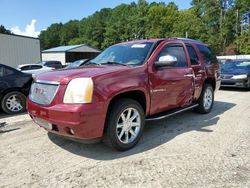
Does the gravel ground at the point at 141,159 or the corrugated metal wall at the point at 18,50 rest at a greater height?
the corrugated metal wall at the point at 18,50

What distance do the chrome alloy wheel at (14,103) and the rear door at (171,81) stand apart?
14.2ft

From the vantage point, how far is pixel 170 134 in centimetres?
517

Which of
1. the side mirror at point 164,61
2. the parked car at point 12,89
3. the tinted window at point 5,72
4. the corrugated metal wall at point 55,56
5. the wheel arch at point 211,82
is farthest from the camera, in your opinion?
the corrugated metal wall at point 55,56

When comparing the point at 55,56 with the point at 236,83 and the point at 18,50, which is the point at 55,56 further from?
the point at 236,83

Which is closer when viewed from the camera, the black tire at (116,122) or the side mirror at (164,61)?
the black tire at (116,122)

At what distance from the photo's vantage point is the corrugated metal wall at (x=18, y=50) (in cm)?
2433

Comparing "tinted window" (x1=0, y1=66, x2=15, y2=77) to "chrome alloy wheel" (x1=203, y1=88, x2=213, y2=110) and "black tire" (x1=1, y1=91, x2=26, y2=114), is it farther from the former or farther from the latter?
"chrome alloy wheel" (x1=203, y1=88, x2=213, y2=110)

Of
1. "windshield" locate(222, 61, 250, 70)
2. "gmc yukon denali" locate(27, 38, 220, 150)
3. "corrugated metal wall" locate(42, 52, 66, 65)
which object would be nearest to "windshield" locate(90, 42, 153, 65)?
"gmc yukon denali" locate(27, 38, 220, 150)

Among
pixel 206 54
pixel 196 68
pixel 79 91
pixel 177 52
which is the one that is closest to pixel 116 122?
pixel 79 91

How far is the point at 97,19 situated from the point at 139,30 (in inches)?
1061

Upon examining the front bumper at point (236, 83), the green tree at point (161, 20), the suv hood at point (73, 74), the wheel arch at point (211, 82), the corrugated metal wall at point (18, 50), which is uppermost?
the green tree at point (161, 20)

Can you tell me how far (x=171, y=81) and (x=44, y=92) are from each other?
238 centimetres

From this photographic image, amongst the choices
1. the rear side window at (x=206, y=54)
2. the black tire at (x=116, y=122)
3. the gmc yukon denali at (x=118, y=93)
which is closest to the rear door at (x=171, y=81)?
the gmc yukon denali at (x=118, y=93)

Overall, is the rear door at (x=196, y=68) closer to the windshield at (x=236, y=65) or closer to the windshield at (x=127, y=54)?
the windshield at (x=127, y=54)
